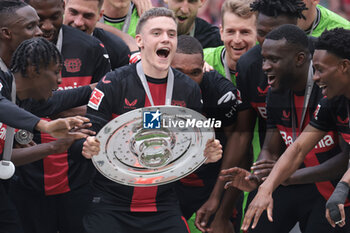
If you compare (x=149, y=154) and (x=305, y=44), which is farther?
(x=305, y=44)

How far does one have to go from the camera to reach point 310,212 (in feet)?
18.0

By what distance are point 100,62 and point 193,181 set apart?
122cm

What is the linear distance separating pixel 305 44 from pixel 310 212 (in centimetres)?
121

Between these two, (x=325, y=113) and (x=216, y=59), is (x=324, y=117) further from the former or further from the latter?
(x=216, y=59)

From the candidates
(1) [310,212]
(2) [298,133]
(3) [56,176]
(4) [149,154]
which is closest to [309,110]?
(2) [298,133]

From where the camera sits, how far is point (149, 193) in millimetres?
4938

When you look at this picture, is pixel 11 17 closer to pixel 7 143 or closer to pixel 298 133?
pixel 7 143

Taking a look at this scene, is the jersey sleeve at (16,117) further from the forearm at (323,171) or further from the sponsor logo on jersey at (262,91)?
the sponsor logo on jersey at (262,91)

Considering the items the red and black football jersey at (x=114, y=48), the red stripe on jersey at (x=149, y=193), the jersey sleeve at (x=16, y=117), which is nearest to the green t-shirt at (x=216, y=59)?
the red and black football jersey at (x=114, y=48)

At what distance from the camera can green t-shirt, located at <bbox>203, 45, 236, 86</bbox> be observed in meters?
6.28

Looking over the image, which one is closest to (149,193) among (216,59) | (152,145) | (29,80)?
(152,145)

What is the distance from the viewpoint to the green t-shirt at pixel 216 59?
6.28 metres

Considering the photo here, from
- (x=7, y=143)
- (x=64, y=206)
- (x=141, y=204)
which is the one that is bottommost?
(x=64, y=206)

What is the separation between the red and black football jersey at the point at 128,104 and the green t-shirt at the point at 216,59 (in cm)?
128
